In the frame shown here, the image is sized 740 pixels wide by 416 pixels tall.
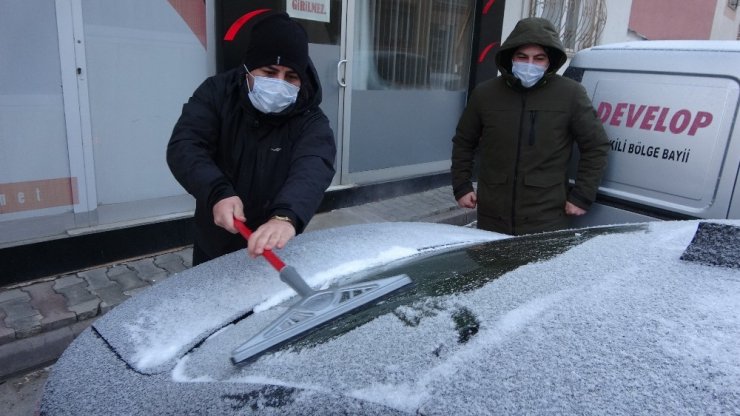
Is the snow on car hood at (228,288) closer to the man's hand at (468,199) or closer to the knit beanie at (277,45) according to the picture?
the knit beanie at (277,45)

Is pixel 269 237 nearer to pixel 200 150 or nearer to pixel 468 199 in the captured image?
pixel 200 150

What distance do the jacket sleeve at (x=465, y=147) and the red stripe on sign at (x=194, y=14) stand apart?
2.29m

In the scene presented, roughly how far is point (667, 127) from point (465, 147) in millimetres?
1074

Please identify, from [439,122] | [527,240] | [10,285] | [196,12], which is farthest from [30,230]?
[439,122]

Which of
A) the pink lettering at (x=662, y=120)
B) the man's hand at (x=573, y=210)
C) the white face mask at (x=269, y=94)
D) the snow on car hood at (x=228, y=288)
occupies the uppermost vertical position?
the white face mask at (x=269, y=94)

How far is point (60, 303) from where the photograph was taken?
3.34 meters

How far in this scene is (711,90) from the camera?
248 cm

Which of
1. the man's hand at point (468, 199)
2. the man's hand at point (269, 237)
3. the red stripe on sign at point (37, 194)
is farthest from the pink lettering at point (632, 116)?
the red stripe on sign at point (37, 194)

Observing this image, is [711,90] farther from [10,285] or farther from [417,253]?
[10,285]

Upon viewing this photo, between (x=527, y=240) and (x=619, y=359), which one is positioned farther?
(x=527, y=240)

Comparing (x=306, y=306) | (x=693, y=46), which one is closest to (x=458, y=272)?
(x=306, y=306)

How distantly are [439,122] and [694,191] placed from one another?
4327mm

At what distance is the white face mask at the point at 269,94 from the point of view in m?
2.12

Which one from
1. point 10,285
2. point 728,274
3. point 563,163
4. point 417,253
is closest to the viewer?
point 728,274
